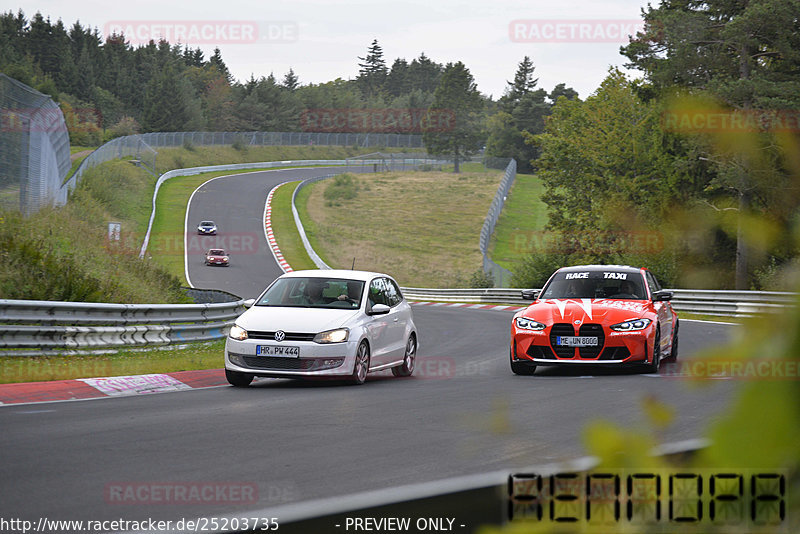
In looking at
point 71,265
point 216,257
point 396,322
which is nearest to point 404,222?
point 216,257

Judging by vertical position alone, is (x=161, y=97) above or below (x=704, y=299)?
above

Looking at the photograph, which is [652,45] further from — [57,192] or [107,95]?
[107,95]

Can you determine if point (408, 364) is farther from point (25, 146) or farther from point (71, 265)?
point (25, 146)

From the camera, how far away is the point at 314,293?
14859mm

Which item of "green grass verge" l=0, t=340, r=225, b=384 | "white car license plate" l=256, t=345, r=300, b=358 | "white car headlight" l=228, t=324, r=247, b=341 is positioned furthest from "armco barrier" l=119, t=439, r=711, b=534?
"green grass verge" l=0, t=340, r=225, b=384

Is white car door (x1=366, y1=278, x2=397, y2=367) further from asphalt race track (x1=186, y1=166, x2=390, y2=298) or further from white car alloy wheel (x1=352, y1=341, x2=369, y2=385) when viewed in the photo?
asphalt race track (x1=186, y1=166, x2=390, y2=298)

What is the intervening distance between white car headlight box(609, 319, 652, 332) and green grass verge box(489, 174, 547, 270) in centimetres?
5025

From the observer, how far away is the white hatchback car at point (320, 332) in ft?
43.5

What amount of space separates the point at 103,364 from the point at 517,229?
70.6m

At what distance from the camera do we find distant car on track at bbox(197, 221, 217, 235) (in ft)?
218

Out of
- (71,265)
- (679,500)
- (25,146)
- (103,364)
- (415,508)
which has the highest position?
(25,146)
